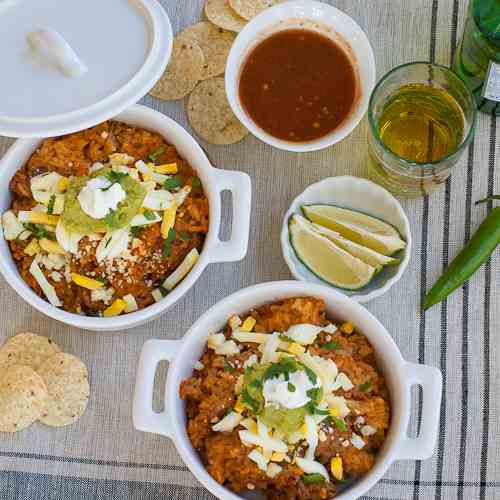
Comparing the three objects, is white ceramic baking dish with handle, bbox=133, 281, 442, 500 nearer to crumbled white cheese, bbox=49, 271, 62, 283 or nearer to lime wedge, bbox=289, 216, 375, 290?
lime wedge, bbox=289, 216, 375, 290

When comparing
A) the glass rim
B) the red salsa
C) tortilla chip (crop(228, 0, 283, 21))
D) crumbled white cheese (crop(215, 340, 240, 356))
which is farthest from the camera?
tortilla chip (crop(228, 0, 283, 21))

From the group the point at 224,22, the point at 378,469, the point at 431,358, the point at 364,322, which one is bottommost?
the point at 431,358

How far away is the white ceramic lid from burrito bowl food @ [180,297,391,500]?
754mm

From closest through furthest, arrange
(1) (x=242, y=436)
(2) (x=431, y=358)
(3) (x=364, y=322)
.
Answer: (1) (x=242, y=436), (3) (x=364, y=322), (2) (x=431, y=358)

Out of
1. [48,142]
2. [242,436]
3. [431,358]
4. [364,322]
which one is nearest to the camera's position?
[242,436]

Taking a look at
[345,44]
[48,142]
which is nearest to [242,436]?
[48,142]

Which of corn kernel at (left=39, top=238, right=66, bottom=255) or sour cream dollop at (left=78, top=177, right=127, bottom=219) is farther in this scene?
corn kernel at (left=39, top=238, right=66, bottom=255)

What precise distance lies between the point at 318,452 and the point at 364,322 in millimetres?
400

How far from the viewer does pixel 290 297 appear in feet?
8.21

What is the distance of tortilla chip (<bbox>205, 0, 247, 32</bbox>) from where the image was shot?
2.89m

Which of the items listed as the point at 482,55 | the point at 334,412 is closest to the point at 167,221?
the point at 334,412

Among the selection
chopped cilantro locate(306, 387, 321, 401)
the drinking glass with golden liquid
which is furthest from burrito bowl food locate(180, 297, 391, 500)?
the drinking glass with golden liquid

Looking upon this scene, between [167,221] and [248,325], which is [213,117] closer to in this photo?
[167,221]

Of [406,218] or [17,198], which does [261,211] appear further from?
[17,198]
